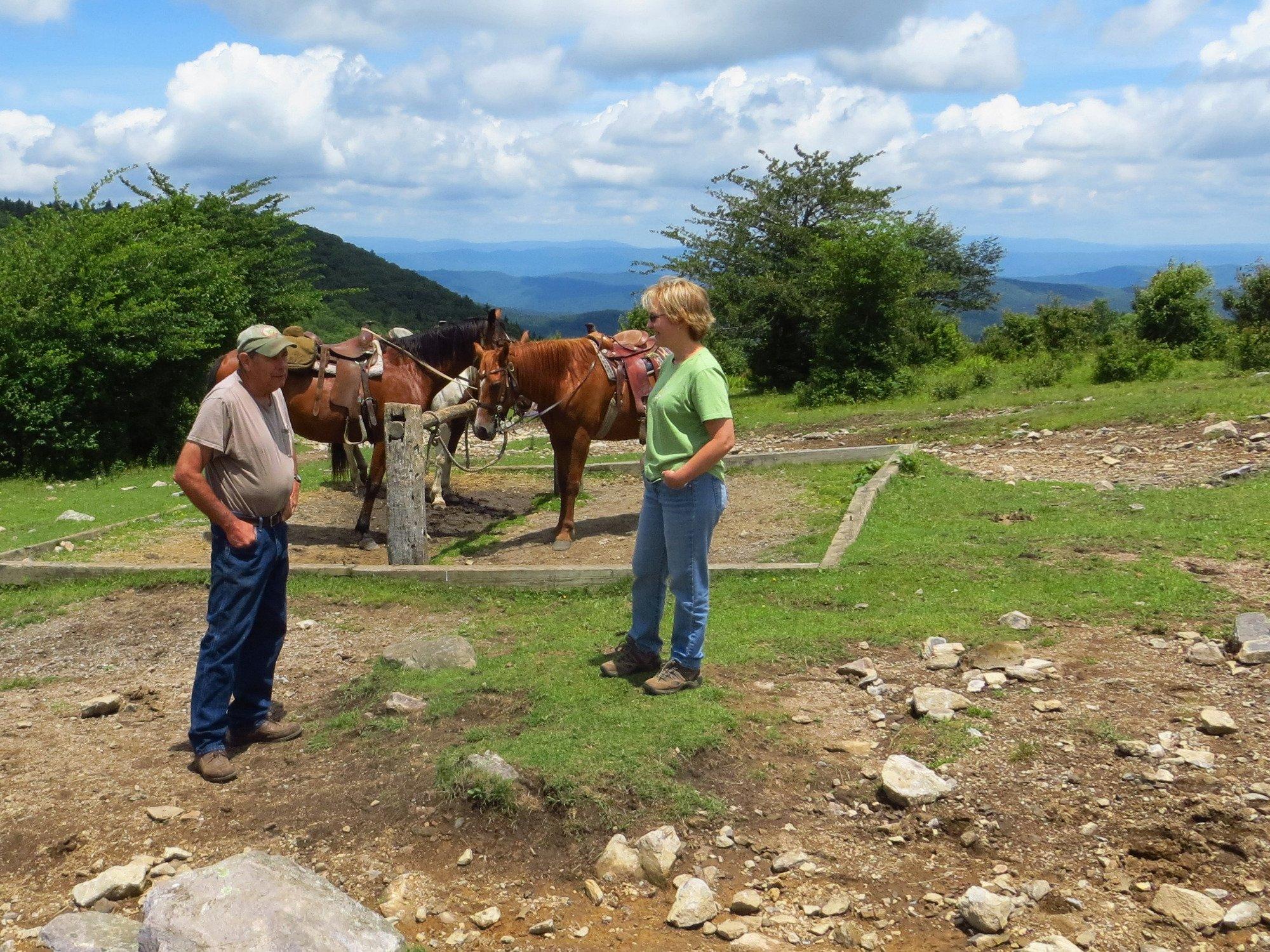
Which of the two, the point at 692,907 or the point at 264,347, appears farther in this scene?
the point at 264,347

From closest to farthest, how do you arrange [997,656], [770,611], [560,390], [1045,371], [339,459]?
1. [997,656]
2. [770,611]
3. [560,390]
4. [339,459]
5. [1045,371]

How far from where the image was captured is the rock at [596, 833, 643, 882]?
378 centimetres

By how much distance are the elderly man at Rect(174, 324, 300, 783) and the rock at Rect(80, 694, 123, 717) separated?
982 mm

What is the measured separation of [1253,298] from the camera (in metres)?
24.5

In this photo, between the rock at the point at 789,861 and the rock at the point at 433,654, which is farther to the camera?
the rock at the point at 433,654


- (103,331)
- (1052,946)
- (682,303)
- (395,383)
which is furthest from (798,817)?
(103,331)

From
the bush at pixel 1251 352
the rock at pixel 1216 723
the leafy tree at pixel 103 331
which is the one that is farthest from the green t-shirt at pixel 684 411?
the bush at pixel 1251 352

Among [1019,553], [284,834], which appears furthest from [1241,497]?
[284,834]

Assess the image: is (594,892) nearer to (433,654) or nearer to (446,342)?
(433,654)

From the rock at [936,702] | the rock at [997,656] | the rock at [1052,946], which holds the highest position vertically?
the rock at [997,656]

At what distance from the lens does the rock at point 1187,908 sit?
3.33 m

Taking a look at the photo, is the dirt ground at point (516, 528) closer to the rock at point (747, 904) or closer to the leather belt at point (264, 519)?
the leather belt at point (264, 519)

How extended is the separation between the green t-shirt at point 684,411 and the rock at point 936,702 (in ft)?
4.74

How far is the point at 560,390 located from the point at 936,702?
18.1ft
